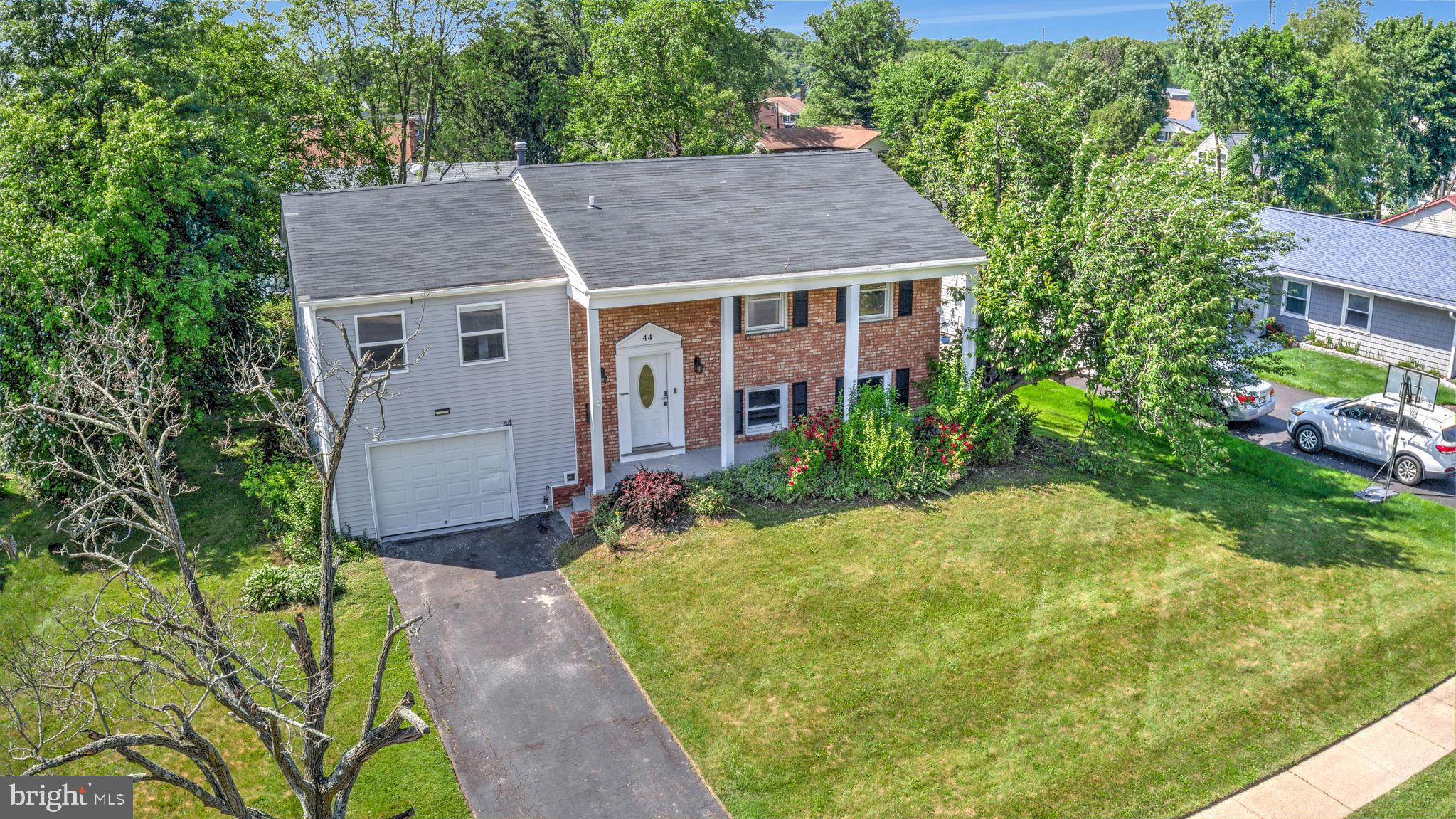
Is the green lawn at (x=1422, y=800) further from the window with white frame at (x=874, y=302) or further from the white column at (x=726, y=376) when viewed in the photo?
the window with white frame at (x=874, y=302)

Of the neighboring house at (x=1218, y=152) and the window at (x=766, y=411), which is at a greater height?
Answer: the neighboring house at (x=1218, y=152)

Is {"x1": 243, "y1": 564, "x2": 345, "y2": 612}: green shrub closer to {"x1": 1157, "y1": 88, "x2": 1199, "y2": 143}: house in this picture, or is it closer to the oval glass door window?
the oval glass door window

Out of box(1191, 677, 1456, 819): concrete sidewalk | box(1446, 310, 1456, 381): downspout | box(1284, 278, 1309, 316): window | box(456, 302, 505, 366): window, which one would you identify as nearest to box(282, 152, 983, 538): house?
box(456, 302, 505, 366): window

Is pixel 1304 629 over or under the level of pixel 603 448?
under

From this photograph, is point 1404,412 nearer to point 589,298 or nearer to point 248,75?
point 589,298

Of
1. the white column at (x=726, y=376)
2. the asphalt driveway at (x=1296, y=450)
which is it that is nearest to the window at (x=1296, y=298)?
the asphalt driveway at (x=1296, y=450)

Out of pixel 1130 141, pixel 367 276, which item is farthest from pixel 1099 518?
pixel 1130 141
